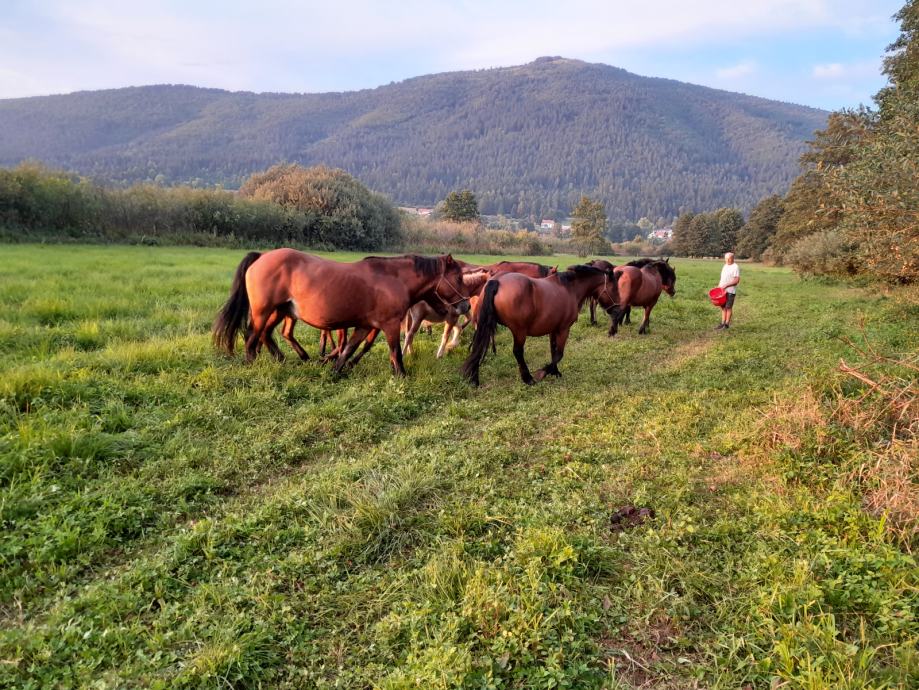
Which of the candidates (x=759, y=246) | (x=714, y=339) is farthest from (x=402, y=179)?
(x=714, y=339)

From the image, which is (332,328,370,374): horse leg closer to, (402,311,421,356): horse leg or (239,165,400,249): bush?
(402,311,421,356): horse leg

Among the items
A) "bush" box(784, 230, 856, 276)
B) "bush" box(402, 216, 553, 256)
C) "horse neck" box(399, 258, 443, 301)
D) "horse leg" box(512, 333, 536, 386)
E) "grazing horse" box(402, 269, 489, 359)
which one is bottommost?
"horse leg" box(512, 333, 536, 386)

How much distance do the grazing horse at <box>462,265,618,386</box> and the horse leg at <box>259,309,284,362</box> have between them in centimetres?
272

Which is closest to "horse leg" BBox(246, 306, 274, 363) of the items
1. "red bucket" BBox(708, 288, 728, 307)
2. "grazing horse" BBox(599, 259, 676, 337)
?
"grazing horse" BBox(599, 259, 676, 337)

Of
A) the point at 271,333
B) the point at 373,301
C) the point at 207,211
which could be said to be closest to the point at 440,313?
the point at 373,301

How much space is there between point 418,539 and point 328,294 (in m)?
3.96

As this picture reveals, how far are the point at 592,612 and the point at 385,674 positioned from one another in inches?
44.1

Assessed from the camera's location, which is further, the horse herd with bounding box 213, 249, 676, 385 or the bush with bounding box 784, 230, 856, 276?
the bush with bounding box 784, 230, 856, 276

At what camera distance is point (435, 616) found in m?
2.46

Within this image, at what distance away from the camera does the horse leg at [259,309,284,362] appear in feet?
21.6

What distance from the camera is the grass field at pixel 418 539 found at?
223 centimetres

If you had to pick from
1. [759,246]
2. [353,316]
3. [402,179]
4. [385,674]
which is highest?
[402,179]

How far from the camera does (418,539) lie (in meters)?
3.18

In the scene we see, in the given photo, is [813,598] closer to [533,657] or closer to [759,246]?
[533,657]
